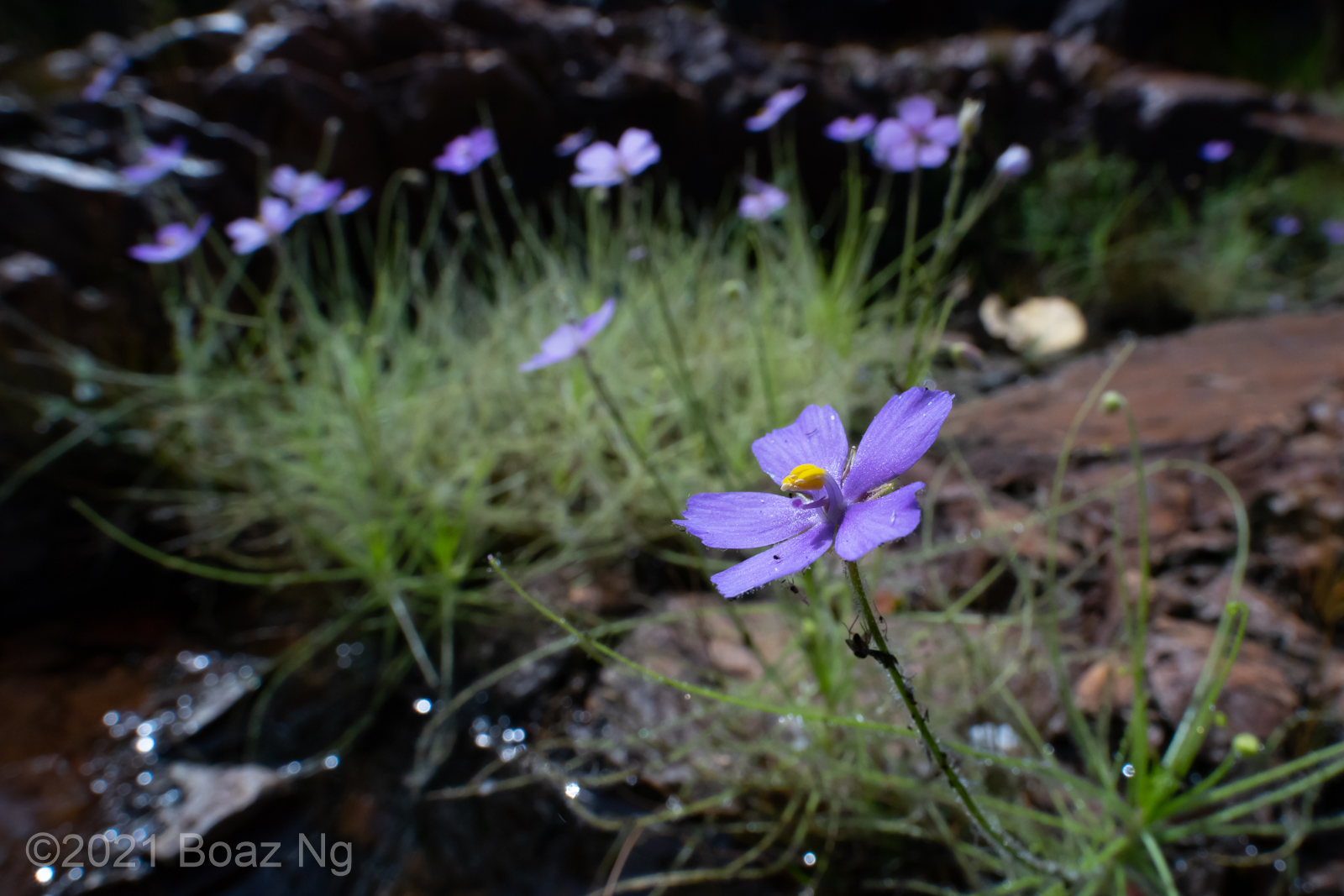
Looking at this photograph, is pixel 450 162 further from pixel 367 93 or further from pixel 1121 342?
pixel 1121 342

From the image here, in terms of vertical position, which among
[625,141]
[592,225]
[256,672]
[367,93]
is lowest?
[256,672]

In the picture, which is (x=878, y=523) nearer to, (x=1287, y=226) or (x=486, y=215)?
(x=486, y=215)

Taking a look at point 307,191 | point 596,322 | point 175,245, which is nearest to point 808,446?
point 596,322

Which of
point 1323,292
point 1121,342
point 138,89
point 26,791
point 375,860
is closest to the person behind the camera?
point 375,860

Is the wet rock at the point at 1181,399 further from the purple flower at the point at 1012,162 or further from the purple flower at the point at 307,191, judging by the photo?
the purple flower at the point at 307,191

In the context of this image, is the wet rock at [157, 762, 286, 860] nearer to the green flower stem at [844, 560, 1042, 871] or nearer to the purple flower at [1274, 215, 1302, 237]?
the green flower stem at [844, 560, 1042, 871]

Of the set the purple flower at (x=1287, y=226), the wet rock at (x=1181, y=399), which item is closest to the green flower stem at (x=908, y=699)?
the wet rock at (x=1181, y=399)

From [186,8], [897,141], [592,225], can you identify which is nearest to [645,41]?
[592,225]
